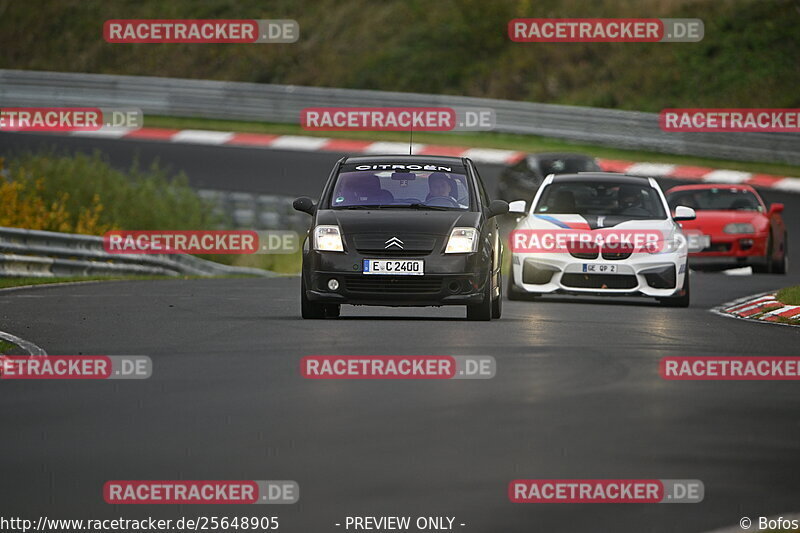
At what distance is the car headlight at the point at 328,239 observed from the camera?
48.0 feet

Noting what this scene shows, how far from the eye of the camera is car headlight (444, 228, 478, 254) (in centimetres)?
1461

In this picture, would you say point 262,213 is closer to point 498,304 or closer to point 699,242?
point 699,242

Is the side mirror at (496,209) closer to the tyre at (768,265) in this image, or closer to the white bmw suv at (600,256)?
the white bmw suv at (600,256)

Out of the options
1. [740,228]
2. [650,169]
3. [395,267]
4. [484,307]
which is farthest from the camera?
[650,169]

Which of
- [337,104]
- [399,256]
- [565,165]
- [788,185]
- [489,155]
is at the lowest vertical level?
[399,256]

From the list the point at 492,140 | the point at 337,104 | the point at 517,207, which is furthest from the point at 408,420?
the point at 337,104

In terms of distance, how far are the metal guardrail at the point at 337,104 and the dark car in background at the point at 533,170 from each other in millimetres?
7475

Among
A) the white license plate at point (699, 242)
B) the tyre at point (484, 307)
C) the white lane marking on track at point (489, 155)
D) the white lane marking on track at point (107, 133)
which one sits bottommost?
the tyre at point (484, 307)

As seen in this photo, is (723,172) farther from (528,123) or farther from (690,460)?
(690,460)

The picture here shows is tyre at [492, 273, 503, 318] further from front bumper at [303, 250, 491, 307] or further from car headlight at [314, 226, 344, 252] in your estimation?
car headlight at [314, 226, 344, 252]

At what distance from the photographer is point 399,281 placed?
14461 mm

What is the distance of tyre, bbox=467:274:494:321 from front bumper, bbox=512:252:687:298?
2.26m

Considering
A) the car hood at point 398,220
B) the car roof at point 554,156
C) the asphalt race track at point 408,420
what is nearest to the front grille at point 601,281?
the asphalt race track at point 408,420

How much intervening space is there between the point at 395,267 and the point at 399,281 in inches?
5.0
